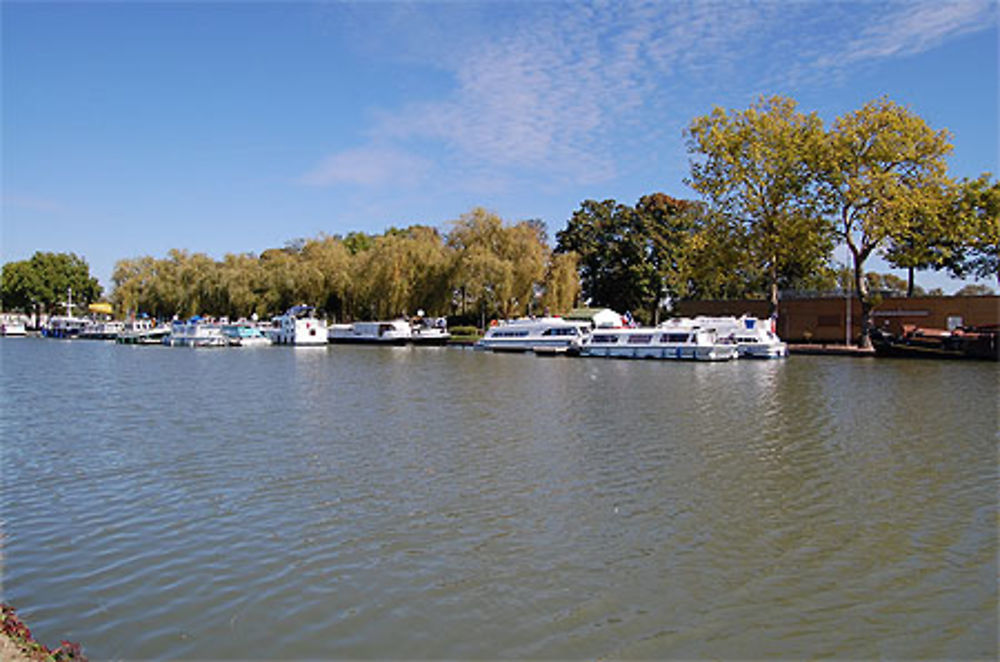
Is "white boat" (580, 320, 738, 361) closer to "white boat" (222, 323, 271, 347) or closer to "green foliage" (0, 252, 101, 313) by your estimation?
"white boat" (222, 323, 271, 347)

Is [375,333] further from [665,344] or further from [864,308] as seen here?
[864,308]

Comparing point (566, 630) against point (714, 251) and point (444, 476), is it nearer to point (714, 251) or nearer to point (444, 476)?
point (444, 476)

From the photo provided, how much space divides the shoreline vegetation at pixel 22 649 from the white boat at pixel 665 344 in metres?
43.6

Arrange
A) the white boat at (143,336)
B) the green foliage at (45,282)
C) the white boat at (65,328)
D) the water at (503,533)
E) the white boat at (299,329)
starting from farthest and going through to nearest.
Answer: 1. the green foliage at (45,282)
2. the white boat at (65,328)
3. the white boat at (143,336)
4. the white boat at (299,329)
5. the water at (503,533)

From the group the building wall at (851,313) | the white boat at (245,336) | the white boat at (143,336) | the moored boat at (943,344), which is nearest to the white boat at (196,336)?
the white boat at (245,336)

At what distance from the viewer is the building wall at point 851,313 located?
175 ft

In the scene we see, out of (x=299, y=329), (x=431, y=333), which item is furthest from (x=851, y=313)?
(x=299, y=329)

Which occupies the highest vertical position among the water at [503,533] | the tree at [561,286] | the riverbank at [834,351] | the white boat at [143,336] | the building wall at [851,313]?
the tree at [561,286]

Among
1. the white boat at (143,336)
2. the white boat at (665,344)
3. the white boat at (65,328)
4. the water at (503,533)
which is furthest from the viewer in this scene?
the white boat at (65,328)

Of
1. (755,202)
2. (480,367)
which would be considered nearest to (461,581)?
(480,367)

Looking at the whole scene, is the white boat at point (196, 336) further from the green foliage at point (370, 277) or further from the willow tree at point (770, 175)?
the willow tree at point (770, 175)

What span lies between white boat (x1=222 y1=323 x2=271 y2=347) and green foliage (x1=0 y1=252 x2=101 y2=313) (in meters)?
68.3

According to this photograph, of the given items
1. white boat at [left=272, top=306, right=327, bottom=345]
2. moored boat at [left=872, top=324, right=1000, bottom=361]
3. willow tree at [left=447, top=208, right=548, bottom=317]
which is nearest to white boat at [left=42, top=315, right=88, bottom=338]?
white boat at [left=272, top=306, right=327, bottom=345]

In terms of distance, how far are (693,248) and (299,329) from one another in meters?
36.2
